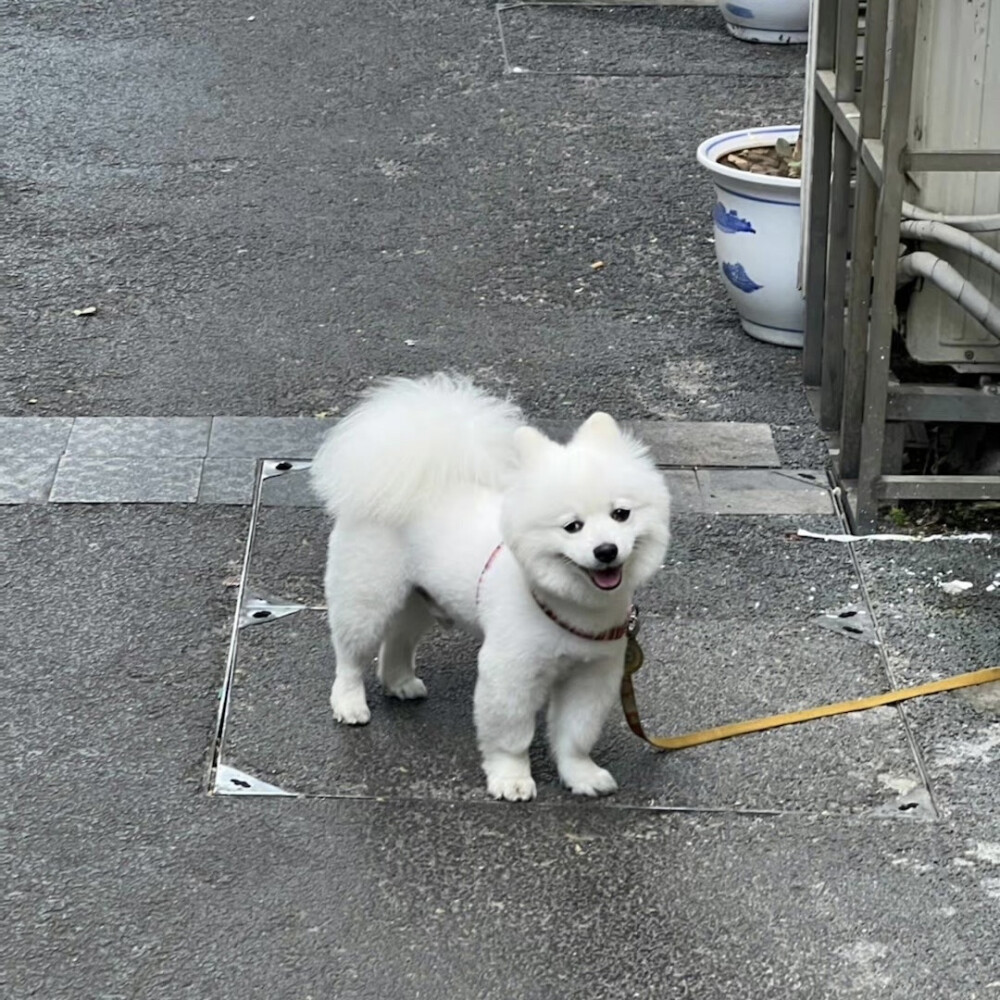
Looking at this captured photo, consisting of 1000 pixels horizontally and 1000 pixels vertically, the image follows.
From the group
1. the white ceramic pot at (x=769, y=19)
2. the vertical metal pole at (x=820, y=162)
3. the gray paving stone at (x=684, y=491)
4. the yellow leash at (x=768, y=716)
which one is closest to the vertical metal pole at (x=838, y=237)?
the vertical metal pole at (x=820, y=162)

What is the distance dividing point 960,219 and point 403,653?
2.02 meters

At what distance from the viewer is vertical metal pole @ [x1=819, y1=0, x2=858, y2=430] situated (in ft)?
15.8

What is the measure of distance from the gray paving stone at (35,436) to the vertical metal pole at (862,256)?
96.7 inches

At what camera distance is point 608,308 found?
6.20m

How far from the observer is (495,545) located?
11.0 feet

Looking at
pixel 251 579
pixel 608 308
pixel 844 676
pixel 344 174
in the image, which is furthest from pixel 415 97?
pixel 844 676

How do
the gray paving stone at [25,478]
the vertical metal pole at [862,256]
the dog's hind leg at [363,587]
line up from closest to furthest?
the dog's hind leg at [363,587] < the vertical metal pole at [862,256] < the gray paving stone at [25,478]

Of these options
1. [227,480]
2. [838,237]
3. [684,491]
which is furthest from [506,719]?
[838,237]

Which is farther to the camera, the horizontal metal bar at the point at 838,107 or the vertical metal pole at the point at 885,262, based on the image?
the horizontal metal bar at the point at 838,107

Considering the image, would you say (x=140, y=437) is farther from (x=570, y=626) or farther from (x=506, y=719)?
(x=570, y=626)

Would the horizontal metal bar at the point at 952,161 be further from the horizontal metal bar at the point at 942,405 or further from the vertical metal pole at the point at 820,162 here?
the vertical metal pole at the point at 820,162

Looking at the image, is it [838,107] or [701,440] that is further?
[701,440]

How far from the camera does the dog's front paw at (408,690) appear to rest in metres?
3.81

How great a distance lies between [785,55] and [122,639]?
6.59m
